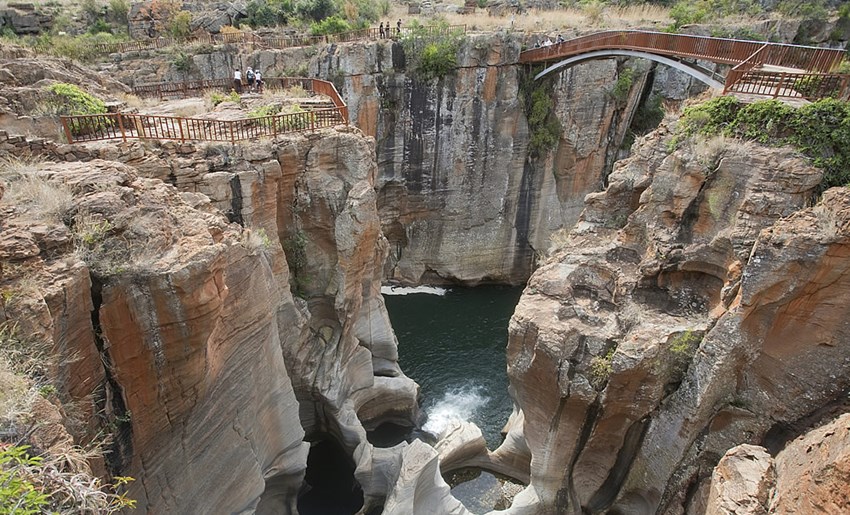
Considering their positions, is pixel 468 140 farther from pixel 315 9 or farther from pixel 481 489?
pixel 481 489

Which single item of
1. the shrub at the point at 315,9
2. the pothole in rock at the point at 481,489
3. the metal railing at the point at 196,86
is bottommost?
the pothole in rock at the point at 481,489

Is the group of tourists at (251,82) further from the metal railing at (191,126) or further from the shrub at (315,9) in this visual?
the shrub at (315,9)

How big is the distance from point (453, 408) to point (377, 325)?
12.8 feet

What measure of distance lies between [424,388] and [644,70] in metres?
17.3

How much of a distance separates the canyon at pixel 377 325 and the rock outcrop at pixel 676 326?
4 centimetres

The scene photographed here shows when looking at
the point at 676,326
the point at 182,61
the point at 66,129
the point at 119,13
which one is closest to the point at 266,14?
the point at 182,61

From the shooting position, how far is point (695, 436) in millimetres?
9727

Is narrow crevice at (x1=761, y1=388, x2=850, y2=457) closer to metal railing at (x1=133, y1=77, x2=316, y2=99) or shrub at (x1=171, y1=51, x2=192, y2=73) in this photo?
metal railing at (x1=133, y1=77, x2=316, y2=99)

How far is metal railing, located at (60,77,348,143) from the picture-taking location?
1082 cm

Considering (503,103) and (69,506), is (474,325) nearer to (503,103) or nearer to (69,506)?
(503,103)

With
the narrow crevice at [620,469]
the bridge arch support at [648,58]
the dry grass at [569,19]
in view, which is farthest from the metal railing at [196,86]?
the narrow crevice at [620,469]

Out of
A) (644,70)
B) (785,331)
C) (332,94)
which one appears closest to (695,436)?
(785,331)

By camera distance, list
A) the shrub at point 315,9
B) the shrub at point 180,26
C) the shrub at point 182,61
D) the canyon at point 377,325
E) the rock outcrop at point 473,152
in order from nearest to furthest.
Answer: the canyon at point 377,325 → the shrub at point 182,61 → the rock outcrop at point 473,152 → the shrub at point 180,26 → the shrub at point 315,9

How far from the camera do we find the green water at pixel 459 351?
1700 cm
